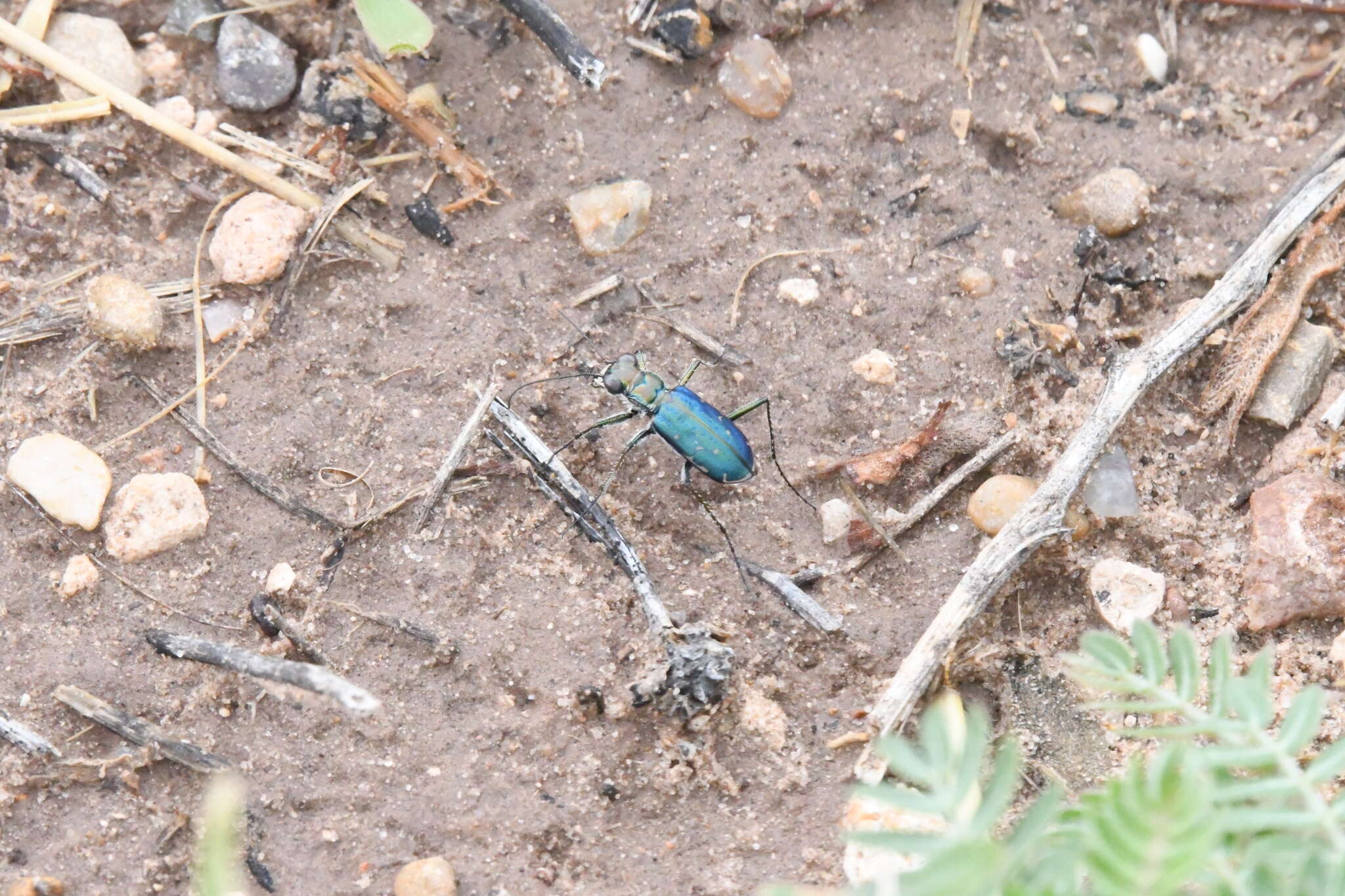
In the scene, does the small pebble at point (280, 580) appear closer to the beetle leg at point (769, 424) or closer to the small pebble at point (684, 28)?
the beetle leg at point (769, 424)

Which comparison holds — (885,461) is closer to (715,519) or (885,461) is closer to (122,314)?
(715,519)

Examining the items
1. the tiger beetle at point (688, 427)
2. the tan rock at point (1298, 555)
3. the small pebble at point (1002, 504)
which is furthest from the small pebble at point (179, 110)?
the tan rock at point (1298, 555)

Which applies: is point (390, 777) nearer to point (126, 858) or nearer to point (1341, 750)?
point (126, 858)

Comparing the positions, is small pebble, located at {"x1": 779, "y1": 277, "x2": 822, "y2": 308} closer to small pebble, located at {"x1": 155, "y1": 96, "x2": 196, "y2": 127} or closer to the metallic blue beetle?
the metallic blue beetle

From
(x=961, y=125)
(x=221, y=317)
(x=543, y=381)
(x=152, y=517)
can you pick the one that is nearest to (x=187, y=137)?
(x=221, y=317)

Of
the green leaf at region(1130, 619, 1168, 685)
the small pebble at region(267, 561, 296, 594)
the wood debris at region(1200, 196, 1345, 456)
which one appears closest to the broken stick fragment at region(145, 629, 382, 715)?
the small pebble at region(267, 561, 296, 594)

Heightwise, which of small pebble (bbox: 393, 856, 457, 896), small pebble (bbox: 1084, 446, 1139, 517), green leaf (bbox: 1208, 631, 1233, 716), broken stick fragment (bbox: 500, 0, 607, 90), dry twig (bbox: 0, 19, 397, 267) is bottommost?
small pebble (bbox: 393, 856, 457, 896)
